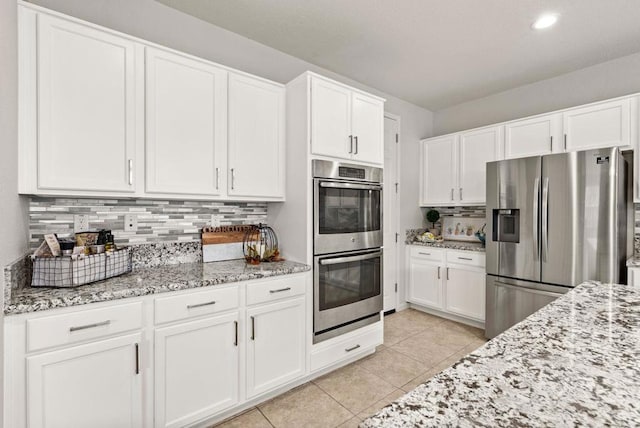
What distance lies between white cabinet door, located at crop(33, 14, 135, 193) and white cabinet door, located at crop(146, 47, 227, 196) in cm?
12

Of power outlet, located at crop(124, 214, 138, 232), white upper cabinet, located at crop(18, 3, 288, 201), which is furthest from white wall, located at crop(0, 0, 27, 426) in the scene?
power outlet, located at crop(124, 214, 138, 232)

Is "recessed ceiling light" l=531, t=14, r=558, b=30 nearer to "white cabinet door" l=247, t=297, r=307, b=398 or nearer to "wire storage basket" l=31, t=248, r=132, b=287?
"white cabinet door" l=247, t=297, r=307, b=398

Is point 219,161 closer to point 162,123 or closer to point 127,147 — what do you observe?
point 162,123

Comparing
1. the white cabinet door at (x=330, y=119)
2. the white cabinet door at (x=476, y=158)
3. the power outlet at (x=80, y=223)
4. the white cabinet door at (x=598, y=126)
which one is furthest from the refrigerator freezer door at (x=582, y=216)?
the power outlet at (x=80, y=223)

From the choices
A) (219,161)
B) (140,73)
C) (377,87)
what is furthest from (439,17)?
(140,73)

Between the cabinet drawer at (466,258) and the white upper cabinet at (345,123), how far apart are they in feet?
5.08

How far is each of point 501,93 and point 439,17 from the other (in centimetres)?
201

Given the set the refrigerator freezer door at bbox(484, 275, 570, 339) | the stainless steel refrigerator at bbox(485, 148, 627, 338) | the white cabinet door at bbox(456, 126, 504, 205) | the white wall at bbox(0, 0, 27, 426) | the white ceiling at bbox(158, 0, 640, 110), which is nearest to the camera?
the white wall at bbox(0, 0, 27, 426)

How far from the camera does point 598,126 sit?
9.27 ft

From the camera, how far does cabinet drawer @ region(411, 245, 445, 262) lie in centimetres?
375

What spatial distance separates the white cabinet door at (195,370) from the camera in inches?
66.9

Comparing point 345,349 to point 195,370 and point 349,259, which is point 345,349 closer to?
point 349,259

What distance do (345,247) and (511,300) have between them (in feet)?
5.79

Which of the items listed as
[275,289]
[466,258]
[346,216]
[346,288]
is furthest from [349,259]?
[466,258]
